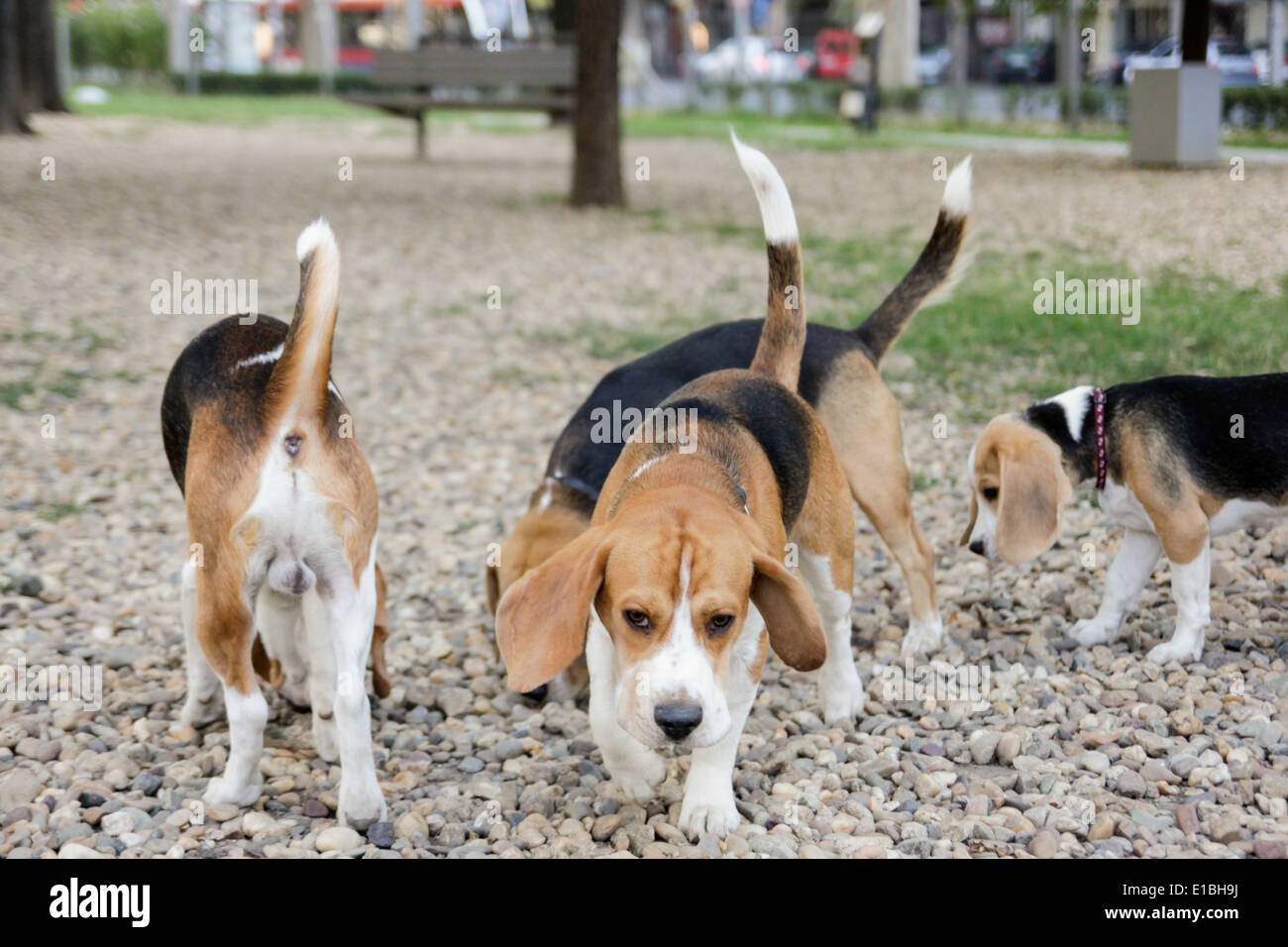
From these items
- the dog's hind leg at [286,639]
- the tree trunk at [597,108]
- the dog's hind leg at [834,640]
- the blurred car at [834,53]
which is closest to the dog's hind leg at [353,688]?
the dog's hind leg at [286,639]

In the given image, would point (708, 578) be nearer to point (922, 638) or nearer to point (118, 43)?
point (922, 638)

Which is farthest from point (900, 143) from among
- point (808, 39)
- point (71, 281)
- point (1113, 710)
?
point (808, 39)

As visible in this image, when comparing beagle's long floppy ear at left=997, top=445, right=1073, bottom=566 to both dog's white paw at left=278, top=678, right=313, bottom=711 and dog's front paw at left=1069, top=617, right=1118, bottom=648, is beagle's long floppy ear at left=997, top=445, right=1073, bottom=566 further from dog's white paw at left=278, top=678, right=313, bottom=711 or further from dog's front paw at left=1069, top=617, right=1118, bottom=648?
dog's white paw at left=278, top=678, right=313, bottom=711

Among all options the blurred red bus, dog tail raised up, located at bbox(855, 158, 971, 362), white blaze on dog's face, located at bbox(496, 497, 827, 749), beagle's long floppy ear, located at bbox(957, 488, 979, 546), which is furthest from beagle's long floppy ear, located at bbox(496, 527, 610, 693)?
the blurred red bus

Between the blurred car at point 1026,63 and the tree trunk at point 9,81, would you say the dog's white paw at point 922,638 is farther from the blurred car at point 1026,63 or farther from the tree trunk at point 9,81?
the blurred car at point 1026,63

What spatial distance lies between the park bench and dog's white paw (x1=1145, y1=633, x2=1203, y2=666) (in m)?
16.1

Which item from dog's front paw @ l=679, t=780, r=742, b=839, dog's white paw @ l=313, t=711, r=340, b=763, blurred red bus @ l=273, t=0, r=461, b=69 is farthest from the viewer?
blurred red bus @ l=273, t=0, r=461, b=69

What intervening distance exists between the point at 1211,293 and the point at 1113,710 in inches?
253

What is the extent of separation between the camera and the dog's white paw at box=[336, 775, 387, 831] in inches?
151

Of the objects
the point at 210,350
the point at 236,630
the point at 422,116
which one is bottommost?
the point at 236,630

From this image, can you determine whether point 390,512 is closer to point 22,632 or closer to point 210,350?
point 22,632

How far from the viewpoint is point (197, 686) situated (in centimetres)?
443
